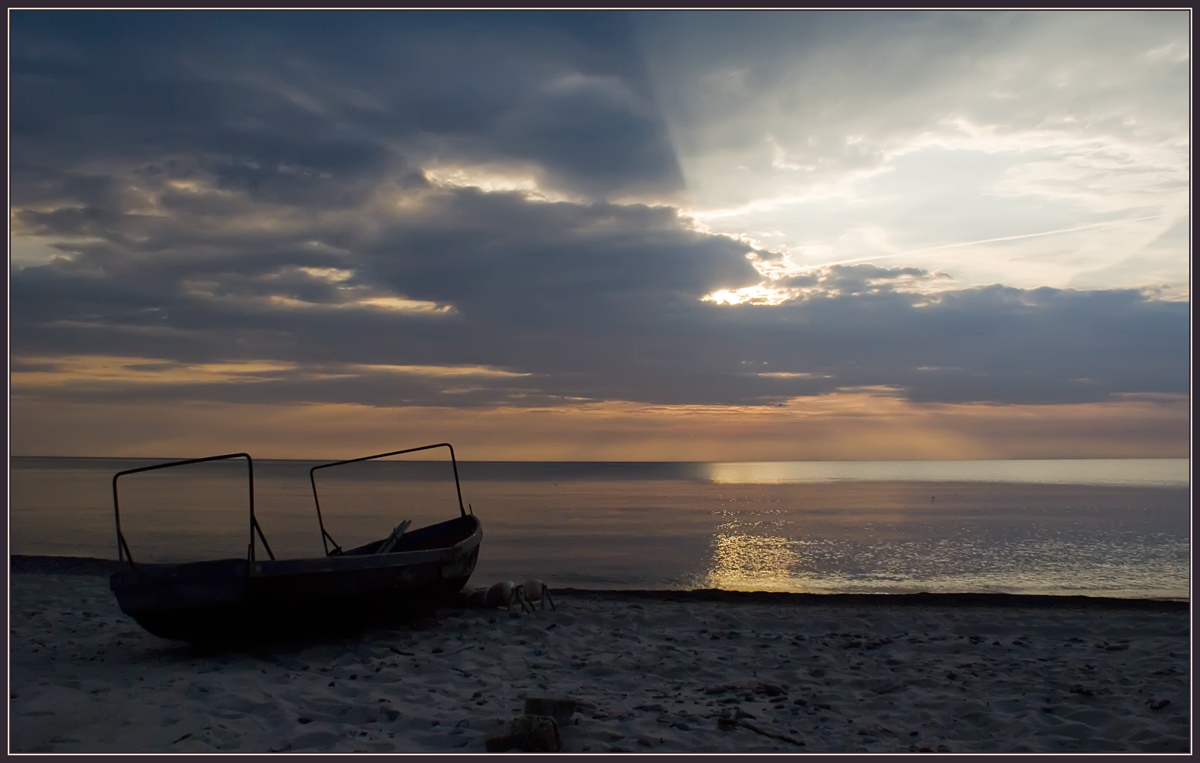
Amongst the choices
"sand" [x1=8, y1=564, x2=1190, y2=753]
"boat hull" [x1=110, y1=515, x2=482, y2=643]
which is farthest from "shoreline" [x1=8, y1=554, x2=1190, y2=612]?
"boat hull" [x1=110, y1=515, x2=482, y2=643]

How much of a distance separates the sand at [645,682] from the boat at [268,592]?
0.32 metres

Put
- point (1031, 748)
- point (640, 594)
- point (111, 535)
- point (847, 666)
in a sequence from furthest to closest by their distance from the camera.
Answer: point (111, 535)
point (640, 594)
point (847, 666)
point (1031, 748)

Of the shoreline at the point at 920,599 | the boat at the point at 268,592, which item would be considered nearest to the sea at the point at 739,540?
the boat at the point at 268,592

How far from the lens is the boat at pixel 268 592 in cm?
926

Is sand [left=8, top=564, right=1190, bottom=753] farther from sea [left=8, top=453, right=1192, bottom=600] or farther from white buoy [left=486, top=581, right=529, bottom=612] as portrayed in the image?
sea [left=8, top=453, right=1192, bottom=600]

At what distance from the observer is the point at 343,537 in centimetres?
3191

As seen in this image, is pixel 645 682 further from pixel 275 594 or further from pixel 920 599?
pixel 920 599

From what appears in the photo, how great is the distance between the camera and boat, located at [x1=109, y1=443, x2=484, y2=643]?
926cm

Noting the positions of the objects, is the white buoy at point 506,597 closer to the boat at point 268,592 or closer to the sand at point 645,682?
the sand at point 645,682

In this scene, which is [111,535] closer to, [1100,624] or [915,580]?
[915,580]

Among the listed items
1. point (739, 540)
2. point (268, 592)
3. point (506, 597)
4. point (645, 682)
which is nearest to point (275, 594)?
point (268, 592)

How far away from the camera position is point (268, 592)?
966 centimetres

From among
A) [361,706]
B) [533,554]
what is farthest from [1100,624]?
[533,554]

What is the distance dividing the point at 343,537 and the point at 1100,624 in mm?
27121
